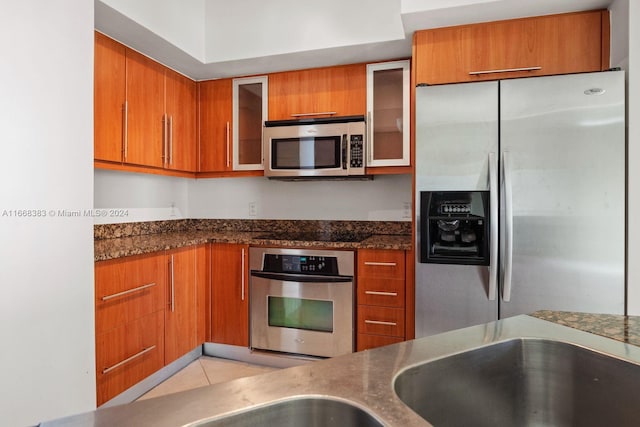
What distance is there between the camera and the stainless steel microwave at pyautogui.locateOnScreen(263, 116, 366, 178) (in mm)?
2590

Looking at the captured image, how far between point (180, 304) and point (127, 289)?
1.66 ft

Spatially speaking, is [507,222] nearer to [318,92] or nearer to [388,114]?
[388,114]

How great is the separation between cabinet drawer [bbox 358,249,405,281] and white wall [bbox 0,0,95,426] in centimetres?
147

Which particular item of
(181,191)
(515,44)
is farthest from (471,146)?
(181,191)

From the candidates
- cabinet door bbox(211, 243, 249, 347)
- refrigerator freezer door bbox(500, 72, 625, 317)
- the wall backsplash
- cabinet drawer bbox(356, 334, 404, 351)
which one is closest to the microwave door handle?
the wall backsplash

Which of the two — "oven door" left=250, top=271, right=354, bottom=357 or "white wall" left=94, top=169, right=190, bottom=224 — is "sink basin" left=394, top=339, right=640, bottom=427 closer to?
"oven door" left=250, top=271, right=354, bottom=357

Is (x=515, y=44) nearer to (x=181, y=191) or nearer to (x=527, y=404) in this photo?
(x=527, y=404)

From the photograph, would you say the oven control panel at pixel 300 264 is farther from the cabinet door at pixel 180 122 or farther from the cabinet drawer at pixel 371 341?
the cabinet door at pixel 180 122

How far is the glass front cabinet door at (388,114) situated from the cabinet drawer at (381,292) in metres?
0.80

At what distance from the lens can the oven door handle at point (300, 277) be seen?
8.00 ft

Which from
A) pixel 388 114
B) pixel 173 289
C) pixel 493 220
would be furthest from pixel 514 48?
pixel 173 289

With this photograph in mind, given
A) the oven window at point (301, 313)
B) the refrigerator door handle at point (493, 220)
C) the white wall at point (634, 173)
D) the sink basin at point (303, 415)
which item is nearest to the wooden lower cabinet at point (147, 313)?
the oven window at point (301, 313)

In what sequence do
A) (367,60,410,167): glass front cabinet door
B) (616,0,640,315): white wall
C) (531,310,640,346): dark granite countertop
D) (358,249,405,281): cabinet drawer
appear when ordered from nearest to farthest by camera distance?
(531,310,640,346): dark granite countertop, (616,0,640,315): white wall, (358,249,405,281): cabinet drawer, (367,60,410,167): glass front cabinet door

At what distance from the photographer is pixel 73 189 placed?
5.16 ft
